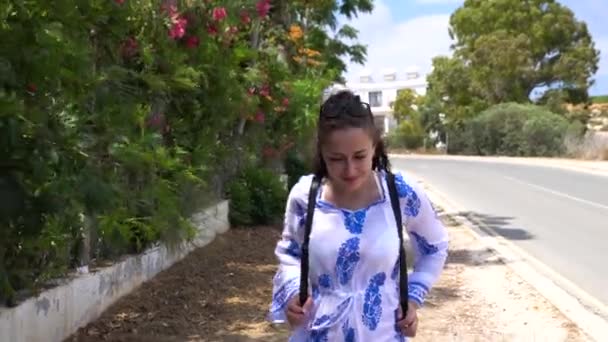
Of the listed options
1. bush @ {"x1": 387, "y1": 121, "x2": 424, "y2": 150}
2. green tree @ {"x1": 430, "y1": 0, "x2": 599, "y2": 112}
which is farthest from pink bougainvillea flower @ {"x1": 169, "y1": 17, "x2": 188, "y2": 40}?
bush @ {"x1": 387, "y1": 121, "x2": 424, "y2": 150}

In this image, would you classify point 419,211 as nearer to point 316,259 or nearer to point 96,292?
point 316,259

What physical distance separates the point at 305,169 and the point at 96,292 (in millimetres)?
11428

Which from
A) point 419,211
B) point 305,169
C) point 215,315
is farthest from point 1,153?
point 305,169

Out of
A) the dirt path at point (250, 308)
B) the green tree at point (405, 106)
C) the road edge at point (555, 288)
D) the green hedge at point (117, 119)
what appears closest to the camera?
the green hedge at point (117, 119)

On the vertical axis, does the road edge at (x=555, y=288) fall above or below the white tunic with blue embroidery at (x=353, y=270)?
below

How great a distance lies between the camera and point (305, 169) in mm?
17922

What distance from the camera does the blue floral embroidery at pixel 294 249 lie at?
9.64ft

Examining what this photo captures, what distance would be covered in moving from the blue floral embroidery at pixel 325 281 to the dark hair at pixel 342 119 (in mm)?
358

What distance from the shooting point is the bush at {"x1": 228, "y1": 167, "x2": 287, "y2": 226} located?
1277 centimetres

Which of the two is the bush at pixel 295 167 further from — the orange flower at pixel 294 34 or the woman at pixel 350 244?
the woman at pixel 350 244

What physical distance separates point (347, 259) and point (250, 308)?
4.81 m

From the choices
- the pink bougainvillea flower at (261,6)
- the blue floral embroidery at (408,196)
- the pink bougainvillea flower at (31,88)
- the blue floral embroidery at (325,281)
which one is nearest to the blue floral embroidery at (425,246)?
the blue floral embroidery at (408,196)

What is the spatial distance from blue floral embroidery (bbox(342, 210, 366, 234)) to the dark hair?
200 millimetres

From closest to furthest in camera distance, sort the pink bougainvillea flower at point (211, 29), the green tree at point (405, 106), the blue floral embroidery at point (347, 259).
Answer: the blue floral embroidery at point (347, 259) < the pink bougainvillea flower at point (211, 29) < the green tree at point (405, 106)
